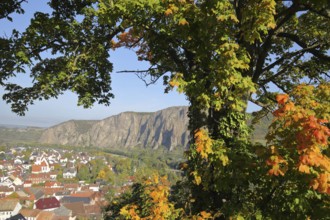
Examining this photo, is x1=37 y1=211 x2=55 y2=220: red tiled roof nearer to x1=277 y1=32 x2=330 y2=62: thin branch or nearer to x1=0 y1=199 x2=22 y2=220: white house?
x1=0 y1=199 x2=22 y2=220: white house

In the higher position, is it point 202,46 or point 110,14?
point 110,14

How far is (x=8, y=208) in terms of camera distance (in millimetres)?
101688

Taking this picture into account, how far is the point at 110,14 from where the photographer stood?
902 centimetres

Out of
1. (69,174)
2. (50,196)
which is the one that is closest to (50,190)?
(50,196)

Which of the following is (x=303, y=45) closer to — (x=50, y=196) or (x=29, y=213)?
(x=29, y=213)

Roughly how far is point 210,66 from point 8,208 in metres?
112

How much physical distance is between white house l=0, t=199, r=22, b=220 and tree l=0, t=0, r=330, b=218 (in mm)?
104630

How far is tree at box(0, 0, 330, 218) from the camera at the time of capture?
22.2 feet

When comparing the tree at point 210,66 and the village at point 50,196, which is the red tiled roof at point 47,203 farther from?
the tree at point 210,66

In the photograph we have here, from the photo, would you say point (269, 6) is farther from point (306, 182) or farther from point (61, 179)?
point (61, 179)

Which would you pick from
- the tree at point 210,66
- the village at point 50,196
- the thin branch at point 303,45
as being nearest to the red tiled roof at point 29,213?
the village at point 50,196

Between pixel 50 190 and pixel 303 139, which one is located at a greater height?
pixel 303 139

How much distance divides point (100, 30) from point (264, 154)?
8.32 metres

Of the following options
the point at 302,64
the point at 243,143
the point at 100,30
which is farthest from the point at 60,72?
the point at 302,64
